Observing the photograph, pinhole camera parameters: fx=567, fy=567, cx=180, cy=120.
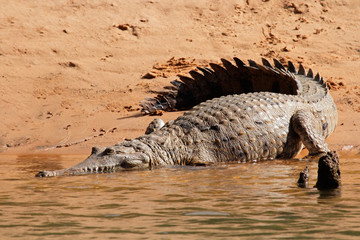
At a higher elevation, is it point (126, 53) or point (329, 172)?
point (126, 53)

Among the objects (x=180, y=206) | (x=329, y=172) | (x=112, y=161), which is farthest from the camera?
(x=112, y=161)

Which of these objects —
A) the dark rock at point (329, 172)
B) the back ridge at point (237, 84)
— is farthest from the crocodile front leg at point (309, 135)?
the dark rock at point (329, 172)

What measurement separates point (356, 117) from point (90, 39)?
7.20 metres

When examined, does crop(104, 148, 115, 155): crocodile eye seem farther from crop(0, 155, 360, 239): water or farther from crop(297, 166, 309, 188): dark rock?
crop(297, 166, 309, 188): dark rock

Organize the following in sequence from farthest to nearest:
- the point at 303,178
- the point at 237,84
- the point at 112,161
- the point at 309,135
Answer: the point at 237,84, the point at 309,135, the point at 112,161, the point at 303,178

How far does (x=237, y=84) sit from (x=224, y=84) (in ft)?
0.90

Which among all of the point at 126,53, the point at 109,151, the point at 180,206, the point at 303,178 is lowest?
the point at 180,206

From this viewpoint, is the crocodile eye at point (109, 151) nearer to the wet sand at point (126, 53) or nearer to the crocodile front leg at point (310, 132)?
the wet sand at point (126, 53)

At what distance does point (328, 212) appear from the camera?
132 inches

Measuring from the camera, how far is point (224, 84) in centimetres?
927

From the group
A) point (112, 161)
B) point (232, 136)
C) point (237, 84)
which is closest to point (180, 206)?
point (112, 161)

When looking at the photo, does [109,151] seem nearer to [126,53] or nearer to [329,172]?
[329,172]

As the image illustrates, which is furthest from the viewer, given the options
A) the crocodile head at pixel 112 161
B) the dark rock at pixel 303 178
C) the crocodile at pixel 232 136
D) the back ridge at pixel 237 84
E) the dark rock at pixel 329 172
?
the back ridge at pixel 237 84

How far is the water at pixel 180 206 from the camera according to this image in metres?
2.98
